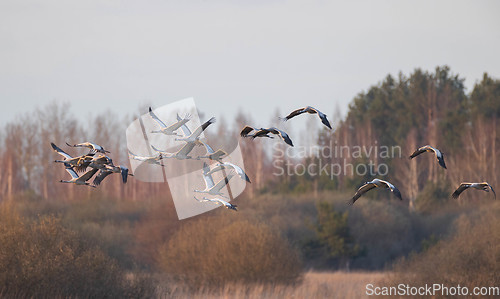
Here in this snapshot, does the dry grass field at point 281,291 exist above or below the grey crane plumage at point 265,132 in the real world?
below

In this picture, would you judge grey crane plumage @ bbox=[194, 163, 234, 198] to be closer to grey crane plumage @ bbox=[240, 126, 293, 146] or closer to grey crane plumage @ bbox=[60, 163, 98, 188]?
grey crane plumage @ bbox=[240, 126, 293, 146]

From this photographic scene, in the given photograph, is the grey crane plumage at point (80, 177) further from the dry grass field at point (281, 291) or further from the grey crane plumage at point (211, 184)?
the dry grass field at point (281, 291)

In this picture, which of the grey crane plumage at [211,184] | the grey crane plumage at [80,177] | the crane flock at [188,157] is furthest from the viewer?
the grey crane plumage at [80,177]

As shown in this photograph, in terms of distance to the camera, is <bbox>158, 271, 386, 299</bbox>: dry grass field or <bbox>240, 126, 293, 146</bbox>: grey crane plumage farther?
<bbox>158, 271, 386, 299</bbox>: dry grass field

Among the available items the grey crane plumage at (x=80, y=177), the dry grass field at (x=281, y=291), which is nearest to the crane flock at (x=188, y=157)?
the grey crane plumage at (x=80, y=177)

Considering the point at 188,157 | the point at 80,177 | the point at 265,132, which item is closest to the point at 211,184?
the point at 188,157

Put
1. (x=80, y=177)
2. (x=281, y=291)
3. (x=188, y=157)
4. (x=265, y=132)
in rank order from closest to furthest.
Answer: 1. (x=188, y=157)
2. (x=265, y=132)
3. (x=80, y=177)
4. (x=281, y=291)

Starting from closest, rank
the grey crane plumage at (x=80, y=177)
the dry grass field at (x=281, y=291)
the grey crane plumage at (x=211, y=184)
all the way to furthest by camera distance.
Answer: the grey crane plumage at (x=211, y=184), the grey crane plumage at (x=80, y=177), the dry grass field at (x=281, y=291)

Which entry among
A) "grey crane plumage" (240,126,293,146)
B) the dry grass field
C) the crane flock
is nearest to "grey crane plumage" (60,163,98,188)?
the crane flock

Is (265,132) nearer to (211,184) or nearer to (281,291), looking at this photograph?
(211,184)

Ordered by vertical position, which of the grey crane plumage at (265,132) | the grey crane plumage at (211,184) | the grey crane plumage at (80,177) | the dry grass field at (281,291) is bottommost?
the dry grass field at (281,291)

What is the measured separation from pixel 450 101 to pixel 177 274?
42465 mm

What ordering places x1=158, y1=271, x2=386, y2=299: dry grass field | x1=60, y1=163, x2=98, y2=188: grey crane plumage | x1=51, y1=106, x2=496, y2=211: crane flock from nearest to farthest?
x1=51, y1=106, x2=496, y2=211: crane flock → x1=60, y1=163, x2=98, y2=188: grey crane plumage → x1=158, y1=271, x2=386, y2=299: dry grass field

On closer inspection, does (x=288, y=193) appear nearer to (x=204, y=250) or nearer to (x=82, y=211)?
(x=82, y=211)
